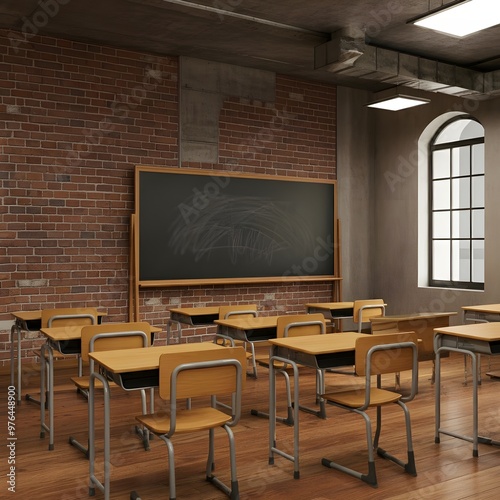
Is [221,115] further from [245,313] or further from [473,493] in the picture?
[473,493]

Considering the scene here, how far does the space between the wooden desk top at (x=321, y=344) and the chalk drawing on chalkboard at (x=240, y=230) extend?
3.89 meters

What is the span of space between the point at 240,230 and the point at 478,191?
10.8 feet

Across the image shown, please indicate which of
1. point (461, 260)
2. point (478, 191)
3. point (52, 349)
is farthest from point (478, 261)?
point (52, 349)

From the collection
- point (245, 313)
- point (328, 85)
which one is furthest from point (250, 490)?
point (328, 85)

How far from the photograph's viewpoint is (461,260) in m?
8.83

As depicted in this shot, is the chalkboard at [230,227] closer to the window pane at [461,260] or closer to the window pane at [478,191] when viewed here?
the window pane at [461,260]

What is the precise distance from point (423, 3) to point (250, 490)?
4.76 metres

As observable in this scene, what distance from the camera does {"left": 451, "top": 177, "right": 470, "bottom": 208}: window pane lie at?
28.6 feet

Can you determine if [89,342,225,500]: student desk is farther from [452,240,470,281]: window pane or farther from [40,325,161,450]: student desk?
[452,240,470,281]: window pane

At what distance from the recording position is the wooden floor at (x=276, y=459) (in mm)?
3412

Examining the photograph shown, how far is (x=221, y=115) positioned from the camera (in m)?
8.12

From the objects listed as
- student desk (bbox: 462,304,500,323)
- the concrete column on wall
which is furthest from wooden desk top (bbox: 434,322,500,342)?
the concrete column on wall

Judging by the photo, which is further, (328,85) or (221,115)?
(328,85)

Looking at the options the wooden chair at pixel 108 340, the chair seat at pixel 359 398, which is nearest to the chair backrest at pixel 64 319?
the wooden chair at pixel 108 340
